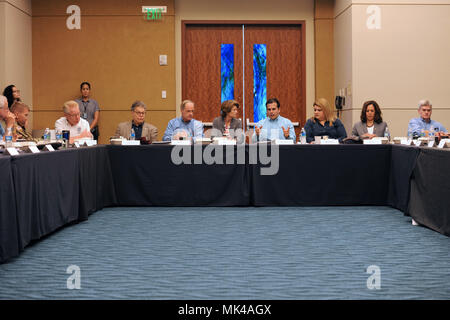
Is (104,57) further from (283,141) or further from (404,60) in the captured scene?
(404,60)

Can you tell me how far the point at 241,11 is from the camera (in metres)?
8.34

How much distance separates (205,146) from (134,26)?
11.6 feet

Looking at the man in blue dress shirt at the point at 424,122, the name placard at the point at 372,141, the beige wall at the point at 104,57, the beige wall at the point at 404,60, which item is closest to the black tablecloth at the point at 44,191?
the name placard at the point at 372,141

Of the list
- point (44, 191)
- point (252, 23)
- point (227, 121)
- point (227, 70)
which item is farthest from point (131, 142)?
point (252, 23)

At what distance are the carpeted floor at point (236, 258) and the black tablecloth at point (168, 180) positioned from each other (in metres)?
0.51

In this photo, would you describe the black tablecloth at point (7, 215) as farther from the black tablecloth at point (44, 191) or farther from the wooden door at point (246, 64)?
the wooden door at point (246, 64)

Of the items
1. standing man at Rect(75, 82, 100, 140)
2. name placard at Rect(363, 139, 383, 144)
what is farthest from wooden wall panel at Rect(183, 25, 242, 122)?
name placard at Rect(363, 139, 383, 144)

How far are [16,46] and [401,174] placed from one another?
5.61 m

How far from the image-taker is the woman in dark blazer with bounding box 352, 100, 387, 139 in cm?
607

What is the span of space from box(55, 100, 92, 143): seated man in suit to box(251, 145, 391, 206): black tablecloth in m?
1.91

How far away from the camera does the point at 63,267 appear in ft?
10.3

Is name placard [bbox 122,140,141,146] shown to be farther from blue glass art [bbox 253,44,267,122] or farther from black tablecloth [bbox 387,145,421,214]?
blue glass art [bbox 253,44,267,122]
